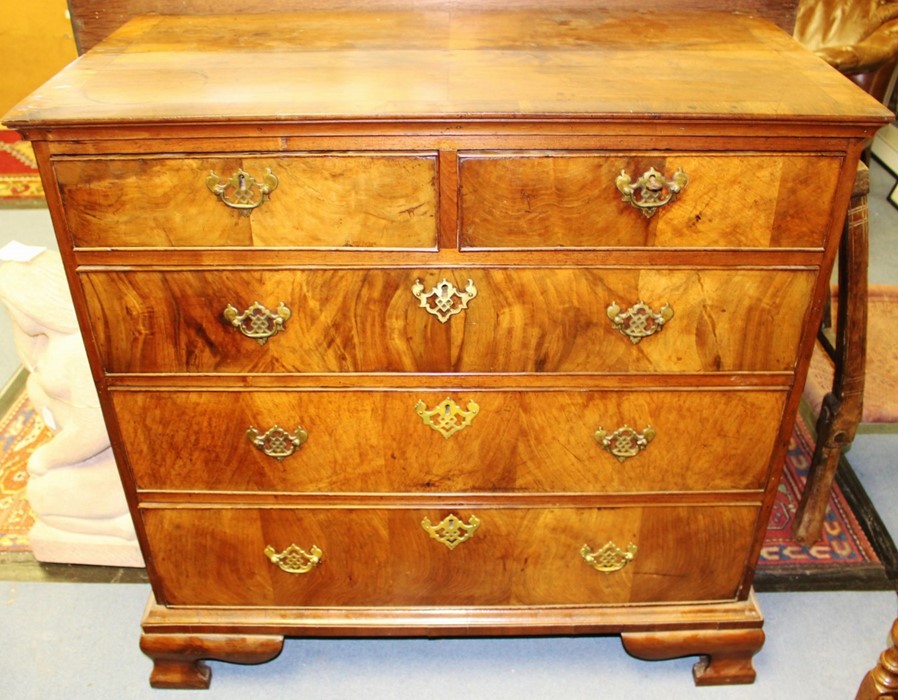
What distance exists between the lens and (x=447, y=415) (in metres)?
1.68

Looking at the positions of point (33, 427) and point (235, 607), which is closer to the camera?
point (235, 607)

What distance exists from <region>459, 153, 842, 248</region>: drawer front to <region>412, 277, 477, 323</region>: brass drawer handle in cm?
8

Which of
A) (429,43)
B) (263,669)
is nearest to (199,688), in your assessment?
(263,669)

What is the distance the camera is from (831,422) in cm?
213

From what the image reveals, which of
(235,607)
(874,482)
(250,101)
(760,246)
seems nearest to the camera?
(250,101)

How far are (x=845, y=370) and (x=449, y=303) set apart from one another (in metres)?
1.03

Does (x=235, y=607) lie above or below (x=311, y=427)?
below

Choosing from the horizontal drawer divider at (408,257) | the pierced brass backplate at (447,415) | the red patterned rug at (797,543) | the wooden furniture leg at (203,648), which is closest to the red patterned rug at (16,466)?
the red patterned rug at (797,543)

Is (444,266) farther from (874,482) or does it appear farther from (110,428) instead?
(874,482)

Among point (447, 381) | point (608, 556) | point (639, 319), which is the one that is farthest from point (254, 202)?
point (608, 556)

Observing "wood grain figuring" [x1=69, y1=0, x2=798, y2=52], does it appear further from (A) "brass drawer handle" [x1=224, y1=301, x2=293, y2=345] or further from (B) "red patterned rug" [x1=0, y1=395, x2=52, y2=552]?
(B) "red patterned rug" [x1=0, y1=395, x2=52, y2=552]

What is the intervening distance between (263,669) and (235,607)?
0.22 m

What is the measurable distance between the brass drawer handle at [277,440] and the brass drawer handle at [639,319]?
0.61 meters

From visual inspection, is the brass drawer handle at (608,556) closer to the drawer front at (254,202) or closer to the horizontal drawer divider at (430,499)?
the horizontal drawer divider at (430,499)
